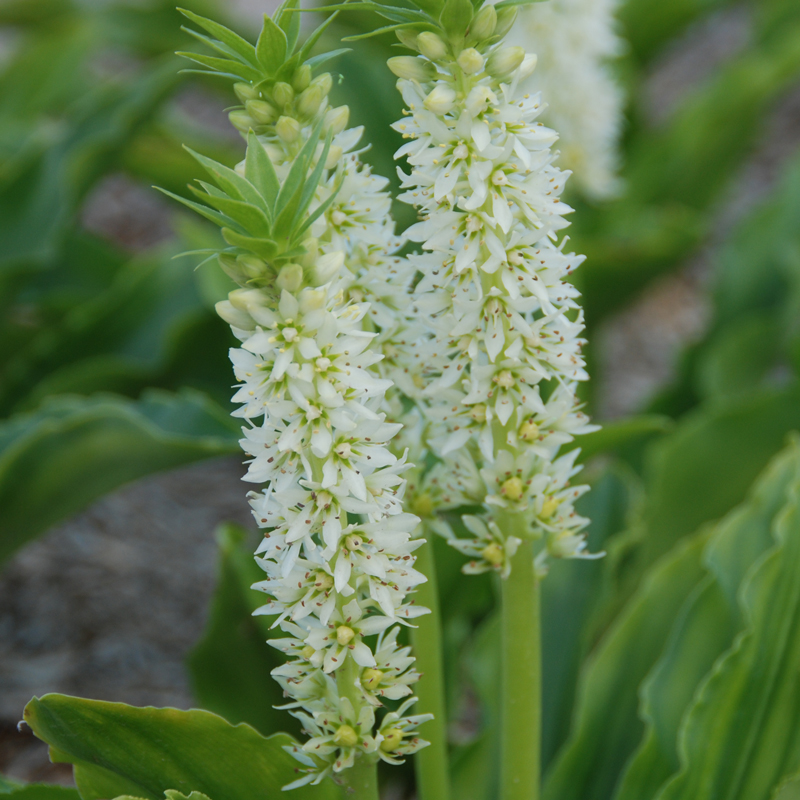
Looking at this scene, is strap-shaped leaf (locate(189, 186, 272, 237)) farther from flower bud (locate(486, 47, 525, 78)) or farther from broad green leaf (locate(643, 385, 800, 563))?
broad green leaf (locate(643, 385, 800, 563))

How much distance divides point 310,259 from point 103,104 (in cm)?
229

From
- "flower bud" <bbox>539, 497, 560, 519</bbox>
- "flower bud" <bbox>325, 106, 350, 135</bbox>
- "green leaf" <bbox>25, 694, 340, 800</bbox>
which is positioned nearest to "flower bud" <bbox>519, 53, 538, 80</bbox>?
"flower bud" <bbox>325, 106, 350, 135</bbox>

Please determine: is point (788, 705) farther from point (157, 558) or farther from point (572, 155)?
point (157, 558)

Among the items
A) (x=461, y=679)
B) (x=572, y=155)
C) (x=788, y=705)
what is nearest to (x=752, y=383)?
(x=572, y=155)

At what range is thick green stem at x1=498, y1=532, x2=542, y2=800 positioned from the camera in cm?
137

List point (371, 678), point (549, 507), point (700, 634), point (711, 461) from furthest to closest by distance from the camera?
point (711, 461)
point (700, 634)
point (549, 507)
point (371, 678)

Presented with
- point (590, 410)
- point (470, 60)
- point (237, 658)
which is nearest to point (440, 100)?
point (470, 60)

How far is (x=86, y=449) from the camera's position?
2.02m

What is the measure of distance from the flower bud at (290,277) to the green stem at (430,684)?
52cm

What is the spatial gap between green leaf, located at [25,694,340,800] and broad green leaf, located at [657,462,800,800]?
0.68m

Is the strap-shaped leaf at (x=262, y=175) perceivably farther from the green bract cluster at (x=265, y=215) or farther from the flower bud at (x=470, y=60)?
the flower bud at (x=470, y=60)

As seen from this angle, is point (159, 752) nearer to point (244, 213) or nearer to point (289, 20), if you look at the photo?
point (244, 213)

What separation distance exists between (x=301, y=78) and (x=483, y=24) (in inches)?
8.9

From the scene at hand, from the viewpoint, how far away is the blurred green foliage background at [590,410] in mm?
1765
